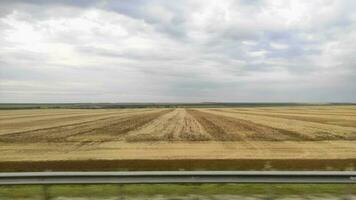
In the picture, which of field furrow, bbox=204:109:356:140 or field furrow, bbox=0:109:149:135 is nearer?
field furrow, bbox=204:109:356:140

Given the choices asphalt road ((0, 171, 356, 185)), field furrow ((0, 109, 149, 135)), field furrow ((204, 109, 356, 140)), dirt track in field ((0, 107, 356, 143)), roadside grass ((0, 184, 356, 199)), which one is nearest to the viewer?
asphalt road ((0, 171, 356, 185))

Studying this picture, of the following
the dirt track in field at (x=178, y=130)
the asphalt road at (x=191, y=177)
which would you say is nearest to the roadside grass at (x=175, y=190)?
the asphalt road at (x=191, y=177)

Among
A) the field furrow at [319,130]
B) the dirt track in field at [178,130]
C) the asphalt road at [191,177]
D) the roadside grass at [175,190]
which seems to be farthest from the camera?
the field furrow at [319,130]

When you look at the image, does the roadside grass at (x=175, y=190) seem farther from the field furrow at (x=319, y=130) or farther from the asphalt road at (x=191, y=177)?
the field furrow at (x=319, y=130)

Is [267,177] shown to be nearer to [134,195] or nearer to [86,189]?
[134,195]

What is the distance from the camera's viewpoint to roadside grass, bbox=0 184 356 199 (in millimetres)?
11797

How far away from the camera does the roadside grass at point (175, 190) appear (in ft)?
38.7

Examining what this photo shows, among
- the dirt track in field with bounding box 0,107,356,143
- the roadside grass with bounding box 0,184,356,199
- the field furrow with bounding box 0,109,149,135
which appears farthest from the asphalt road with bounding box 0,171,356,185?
the field furrow with bounding box 0,109,149,135

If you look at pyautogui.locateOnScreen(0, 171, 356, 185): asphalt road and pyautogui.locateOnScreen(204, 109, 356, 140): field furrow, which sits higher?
pyautogui.locateOnScreen(0, 171, 356, 185): asphalt road

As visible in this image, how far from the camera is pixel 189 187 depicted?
1299 centimetres

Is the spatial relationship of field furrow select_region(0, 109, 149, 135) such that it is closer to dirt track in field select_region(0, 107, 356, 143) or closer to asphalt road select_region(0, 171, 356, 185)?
dirt track in field select_region(0, 107, 356, 143)

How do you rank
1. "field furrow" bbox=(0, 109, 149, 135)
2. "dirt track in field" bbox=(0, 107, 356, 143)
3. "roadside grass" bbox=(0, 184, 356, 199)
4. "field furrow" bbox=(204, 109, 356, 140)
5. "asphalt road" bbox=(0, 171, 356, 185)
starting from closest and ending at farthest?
"asphalt road" bbox=(0, 171, 356, 185), "roadside grass" bbox=(0, 184, 356, 199), "dirt track in field" bbox=(0, 107, 356, 143), "field furrow" bbox=(204, 109, 356, 140), "field furrow" bbox=(0, 109, 149, 135)

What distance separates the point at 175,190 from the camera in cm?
1238

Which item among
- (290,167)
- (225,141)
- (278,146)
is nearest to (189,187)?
(290,167)
